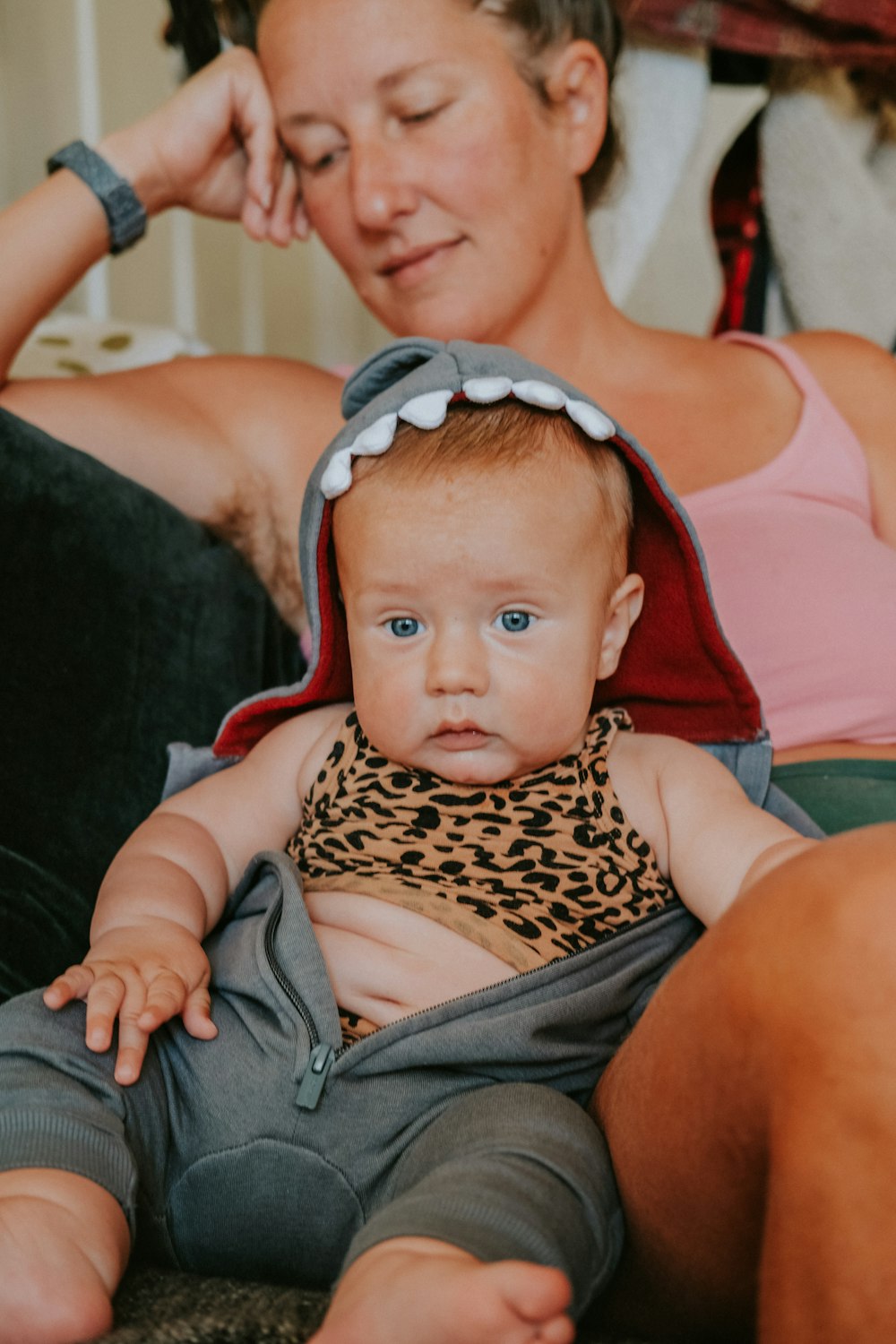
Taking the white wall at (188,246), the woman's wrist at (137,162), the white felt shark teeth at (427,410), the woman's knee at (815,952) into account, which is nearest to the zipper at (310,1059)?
the woman's knee at (815,952)

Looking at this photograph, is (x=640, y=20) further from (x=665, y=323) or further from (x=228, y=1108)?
(x=228, y=1108)

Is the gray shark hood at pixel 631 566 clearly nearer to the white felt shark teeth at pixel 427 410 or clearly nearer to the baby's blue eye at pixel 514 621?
the white felt shark teeth at pixel 427 410

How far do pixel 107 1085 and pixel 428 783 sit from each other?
1.05 feet

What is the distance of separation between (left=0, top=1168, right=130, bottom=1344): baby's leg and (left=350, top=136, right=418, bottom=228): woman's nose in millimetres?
1050

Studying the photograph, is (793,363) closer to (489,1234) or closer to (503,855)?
(503,855)

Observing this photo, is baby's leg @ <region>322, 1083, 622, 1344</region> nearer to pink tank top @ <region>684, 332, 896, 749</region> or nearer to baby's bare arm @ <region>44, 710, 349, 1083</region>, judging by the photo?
baby's bare arm @ <region>44, 710, 349, 1083</region>

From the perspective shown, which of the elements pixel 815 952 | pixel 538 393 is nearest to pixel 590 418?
pixel 538 393

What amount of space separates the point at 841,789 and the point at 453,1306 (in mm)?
734

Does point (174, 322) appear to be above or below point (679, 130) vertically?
below

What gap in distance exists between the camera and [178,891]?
98cm

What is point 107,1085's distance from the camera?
84 cm

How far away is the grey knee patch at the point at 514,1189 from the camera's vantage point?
654mm

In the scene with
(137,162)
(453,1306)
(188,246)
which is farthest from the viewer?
(188,246)

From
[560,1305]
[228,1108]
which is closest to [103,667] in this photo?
[228,1108]
